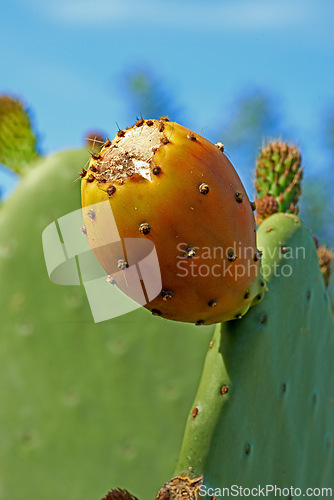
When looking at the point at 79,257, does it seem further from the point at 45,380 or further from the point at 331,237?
the point at 331,237

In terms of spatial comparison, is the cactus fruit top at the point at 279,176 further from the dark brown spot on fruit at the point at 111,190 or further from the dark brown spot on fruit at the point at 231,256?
the dark brown spot on fruit at the point at 111,190

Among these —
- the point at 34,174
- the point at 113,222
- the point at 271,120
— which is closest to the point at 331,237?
the point at 271,120

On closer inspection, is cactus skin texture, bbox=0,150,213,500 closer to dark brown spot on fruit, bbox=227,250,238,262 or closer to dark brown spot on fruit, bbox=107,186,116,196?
dark brown spot on fruit, bbox=227,250,238,262

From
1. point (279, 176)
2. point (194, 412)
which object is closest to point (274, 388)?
point (194, 412)

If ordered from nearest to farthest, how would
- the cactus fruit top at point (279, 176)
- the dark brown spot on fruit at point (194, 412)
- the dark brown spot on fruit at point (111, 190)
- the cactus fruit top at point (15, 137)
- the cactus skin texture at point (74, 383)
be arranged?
1. the dark brown spot on fruit at point (111, 190)
2. the dark brown spot on fruit at point (194, 412)
3. the cactus fruit top at point (279, 176)
4. the cactus skin texture at point (74, 383)
5. the cactus fruit top at point (15, 137)

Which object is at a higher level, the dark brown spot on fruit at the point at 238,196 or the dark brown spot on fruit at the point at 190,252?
the dark brown spot on fruit at the point at 238,196

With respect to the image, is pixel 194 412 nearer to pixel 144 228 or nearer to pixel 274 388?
Answer: pixel 274 388

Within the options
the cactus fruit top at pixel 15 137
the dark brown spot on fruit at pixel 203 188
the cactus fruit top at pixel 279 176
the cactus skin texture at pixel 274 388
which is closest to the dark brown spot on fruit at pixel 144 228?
the dark brown spot on fruit at pixel 203 188
